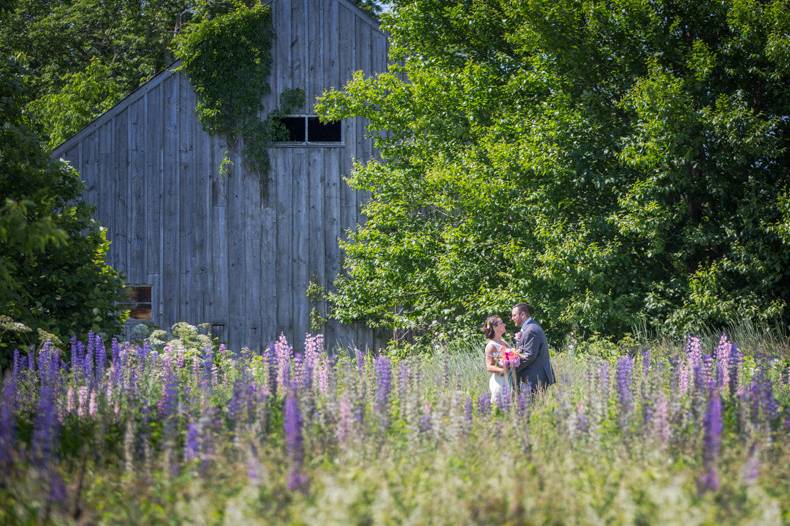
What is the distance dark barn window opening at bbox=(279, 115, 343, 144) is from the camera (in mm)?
18719

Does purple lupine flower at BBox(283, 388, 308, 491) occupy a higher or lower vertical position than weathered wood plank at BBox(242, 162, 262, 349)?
lower

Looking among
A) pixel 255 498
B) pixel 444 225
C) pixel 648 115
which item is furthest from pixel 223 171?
pixel 255 498

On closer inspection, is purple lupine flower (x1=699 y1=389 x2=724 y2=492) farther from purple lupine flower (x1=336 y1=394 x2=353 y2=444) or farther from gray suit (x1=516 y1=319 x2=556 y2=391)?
gray suit (x1=516 y1=319 x2=556 y2=391)

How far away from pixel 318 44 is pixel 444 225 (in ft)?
14.1

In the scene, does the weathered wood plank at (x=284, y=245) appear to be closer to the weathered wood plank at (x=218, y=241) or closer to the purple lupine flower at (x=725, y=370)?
the weathered wood plank at (x=218, y=241)

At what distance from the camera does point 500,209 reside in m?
16.8

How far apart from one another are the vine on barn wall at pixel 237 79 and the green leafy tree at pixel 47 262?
4.66 m

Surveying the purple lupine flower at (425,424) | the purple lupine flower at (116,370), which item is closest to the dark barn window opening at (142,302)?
the purple lupine flower at (116,370)

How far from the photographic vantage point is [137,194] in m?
18.4

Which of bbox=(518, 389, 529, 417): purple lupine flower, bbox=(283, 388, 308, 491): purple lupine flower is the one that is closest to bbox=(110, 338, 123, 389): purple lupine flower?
bbox=(283, 388, 308, 491): purple lupine flower

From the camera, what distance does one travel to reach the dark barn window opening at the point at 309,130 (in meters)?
18.7

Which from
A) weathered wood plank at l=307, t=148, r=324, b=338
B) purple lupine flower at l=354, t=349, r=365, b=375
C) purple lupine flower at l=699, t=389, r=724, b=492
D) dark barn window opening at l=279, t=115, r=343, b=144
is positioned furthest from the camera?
dark barn window opening at l=279, t=115, r=343, b=144

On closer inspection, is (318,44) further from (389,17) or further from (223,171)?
(223,171)

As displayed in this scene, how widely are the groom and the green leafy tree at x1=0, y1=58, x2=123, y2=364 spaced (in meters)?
5.25
